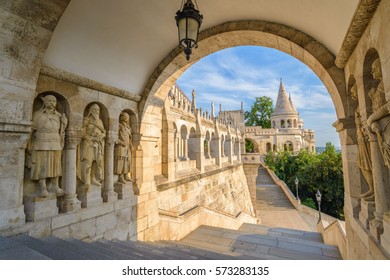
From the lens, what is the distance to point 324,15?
9.15ft

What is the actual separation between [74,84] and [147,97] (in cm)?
146

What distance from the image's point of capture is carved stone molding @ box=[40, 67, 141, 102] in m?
2.88

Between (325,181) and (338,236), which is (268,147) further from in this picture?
(338,236)

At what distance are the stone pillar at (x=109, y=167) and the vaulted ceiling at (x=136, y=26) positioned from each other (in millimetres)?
972

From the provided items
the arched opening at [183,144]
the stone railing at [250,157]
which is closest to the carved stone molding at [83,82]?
the arched opening at [183,144]

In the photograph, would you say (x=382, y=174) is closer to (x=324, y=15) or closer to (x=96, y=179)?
(x=324, y=15)

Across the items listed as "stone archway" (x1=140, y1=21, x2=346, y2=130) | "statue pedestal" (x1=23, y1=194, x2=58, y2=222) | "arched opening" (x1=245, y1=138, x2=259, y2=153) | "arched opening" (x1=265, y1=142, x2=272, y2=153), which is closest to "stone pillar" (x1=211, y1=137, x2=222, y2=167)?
"stone archway" (x1=140, y1=21, x2=346, y2=130)

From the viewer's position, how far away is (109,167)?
12.5 feet

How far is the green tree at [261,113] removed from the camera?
1580 inches

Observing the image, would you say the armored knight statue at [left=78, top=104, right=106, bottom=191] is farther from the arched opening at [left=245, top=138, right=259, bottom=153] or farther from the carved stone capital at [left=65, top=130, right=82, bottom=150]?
the arched opening at [left=245, top=138, right=259, bottom=153]

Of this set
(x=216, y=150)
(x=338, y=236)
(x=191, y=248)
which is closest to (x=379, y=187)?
(x=191, y=248)

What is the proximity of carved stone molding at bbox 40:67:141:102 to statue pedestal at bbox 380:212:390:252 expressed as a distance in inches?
157

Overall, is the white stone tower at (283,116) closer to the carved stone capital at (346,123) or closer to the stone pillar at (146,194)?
the stone pillar at (146,194)
